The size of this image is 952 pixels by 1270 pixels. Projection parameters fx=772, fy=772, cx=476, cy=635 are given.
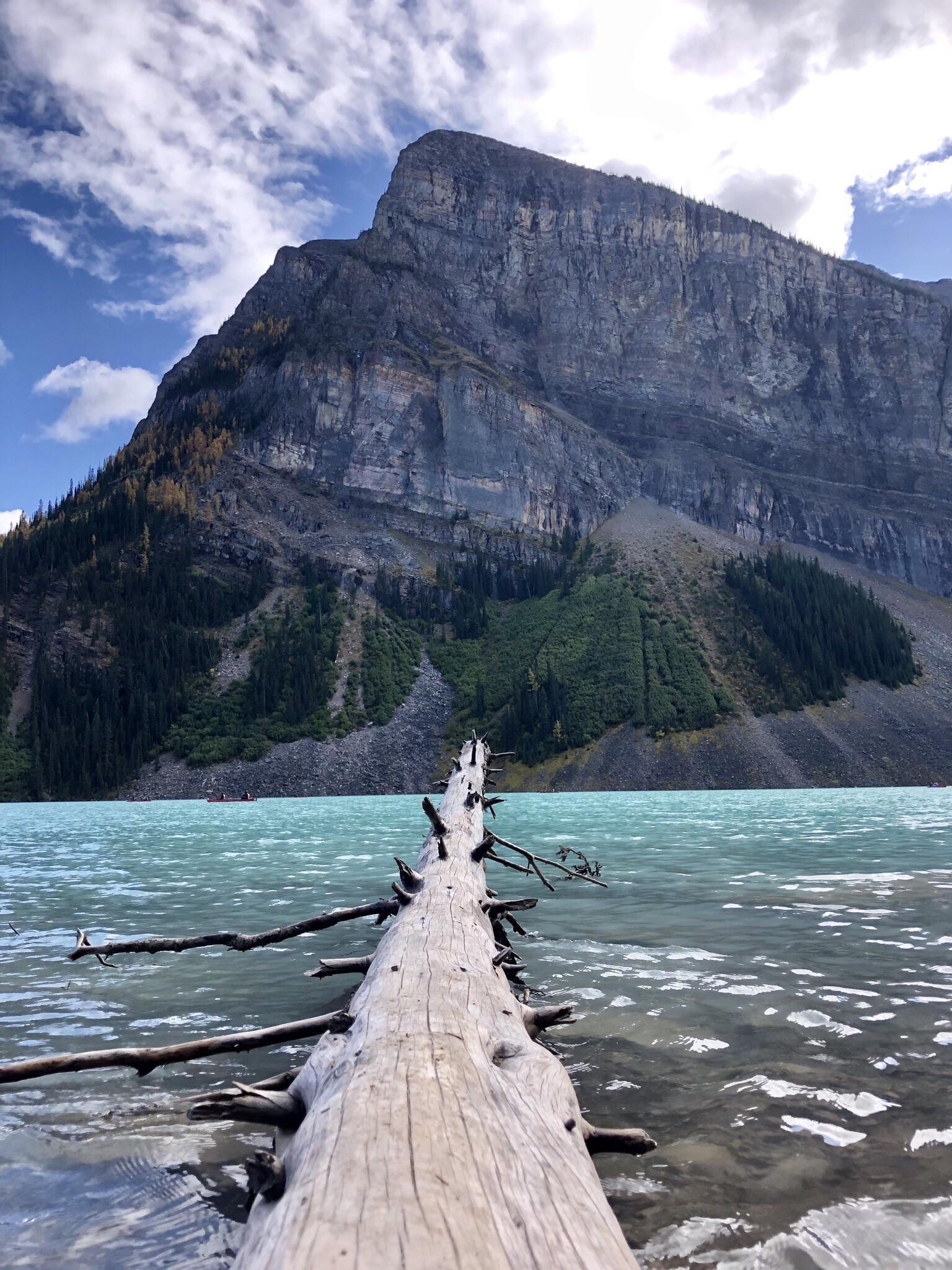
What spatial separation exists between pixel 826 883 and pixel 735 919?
4976 mm

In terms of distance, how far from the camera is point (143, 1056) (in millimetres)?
4430

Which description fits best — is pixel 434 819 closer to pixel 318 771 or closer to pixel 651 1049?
pixel 651 1049

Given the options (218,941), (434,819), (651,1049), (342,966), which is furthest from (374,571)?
(342,966)

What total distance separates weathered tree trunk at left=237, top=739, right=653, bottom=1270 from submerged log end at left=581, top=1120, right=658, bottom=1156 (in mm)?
12

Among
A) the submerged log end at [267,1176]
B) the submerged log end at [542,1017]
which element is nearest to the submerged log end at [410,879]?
the submerged log end at [542,1017]

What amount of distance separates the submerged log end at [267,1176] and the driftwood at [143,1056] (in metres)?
1.38

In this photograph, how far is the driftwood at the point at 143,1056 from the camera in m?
4.34

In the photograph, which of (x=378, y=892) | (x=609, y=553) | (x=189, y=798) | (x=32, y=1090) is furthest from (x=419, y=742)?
(x=32, y=1090)

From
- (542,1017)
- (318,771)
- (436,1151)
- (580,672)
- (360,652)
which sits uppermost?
(360,652)

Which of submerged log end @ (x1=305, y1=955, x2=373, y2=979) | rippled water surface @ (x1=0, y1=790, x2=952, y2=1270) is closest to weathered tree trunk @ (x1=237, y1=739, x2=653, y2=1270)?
submerged log end @ (x1=305, y1=955, x2=373, y2=979)

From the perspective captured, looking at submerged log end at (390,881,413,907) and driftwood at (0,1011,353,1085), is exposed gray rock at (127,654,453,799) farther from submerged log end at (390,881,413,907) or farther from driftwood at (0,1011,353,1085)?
driftwood at (0,1011,353,1085)

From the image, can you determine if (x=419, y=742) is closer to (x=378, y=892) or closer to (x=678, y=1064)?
(x=378, y=892)

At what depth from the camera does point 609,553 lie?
14800 cm

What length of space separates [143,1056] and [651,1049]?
4464 millimetres
